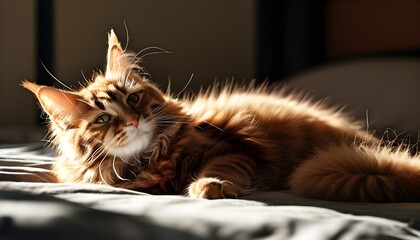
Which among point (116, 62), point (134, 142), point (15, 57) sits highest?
point (116, 62)

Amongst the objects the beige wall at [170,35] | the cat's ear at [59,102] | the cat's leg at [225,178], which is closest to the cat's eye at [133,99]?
the cat's ear at [59,102]

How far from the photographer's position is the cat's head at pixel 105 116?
1.24m

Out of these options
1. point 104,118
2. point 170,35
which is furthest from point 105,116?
point 170,35

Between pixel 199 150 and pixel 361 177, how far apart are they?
16.8 inches

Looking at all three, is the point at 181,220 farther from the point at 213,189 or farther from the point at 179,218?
the point at 213,189

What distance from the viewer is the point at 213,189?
106 centimetres

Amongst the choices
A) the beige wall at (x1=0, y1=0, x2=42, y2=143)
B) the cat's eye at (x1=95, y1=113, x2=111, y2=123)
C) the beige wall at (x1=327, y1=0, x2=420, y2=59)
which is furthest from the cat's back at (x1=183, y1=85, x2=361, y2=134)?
the beige wall at (x1=0, y1=0, x2=42, y2=143)

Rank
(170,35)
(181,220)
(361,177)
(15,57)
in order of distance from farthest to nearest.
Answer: (170,35) → (15,57) → (361,177) → (181,220)

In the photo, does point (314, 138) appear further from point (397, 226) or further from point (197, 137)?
point (397, 226)

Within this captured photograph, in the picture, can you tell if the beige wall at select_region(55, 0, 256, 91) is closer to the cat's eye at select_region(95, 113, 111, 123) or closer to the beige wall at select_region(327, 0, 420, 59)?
the beige wall at select_region(327, 0, 420, 59)

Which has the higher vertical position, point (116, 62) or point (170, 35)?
point (116, 62)

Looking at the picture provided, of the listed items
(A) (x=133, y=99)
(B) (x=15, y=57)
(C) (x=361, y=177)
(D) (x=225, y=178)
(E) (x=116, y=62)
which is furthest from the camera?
(B) (x=15, y=57)

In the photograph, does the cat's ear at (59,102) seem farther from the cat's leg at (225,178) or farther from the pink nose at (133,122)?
the cat's leg at (225,178)

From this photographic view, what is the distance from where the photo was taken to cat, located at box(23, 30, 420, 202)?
3.51ft
